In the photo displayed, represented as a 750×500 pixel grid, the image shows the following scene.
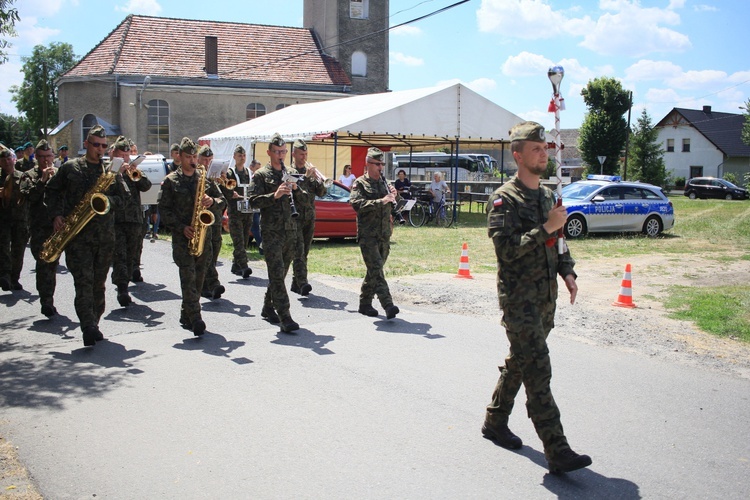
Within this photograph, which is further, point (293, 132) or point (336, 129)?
point (293, 132)

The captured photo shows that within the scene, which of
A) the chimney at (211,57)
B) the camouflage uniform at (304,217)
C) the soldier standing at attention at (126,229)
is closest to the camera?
the camouflage uniform at (304,217)

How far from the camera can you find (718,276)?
41.0 ft

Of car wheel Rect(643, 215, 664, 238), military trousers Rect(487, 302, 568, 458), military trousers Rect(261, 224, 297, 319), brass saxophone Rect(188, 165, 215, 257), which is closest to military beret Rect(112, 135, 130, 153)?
brass saxophone Rect(188, 165, 215, 257)

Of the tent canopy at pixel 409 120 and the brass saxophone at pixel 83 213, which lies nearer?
the brass saxophone at pixel 83 213

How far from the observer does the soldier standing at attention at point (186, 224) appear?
7.29 m

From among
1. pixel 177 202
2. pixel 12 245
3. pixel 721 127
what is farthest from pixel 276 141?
pixel 721 127

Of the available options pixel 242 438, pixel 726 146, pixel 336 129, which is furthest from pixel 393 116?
pixel 726 146

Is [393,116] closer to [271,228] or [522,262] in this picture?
[271,228]

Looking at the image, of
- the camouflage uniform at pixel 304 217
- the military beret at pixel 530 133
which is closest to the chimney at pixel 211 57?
the camouflage uniform at pixel 304 217

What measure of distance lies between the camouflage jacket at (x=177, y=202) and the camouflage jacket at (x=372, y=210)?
2.04m

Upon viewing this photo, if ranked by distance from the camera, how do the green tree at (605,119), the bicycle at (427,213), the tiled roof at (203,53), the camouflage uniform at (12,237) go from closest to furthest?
the camouflage uniform at (12,237) < the bicycle at (427,213) < the tiled roof at (203,53) < the green tree at (605,119)

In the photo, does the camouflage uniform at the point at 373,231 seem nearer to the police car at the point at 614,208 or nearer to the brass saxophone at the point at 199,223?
the brass saxophone at the point at 199,223

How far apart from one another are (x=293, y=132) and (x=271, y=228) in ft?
46.1

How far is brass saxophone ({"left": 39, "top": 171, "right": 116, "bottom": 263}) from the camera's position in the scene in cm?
675
